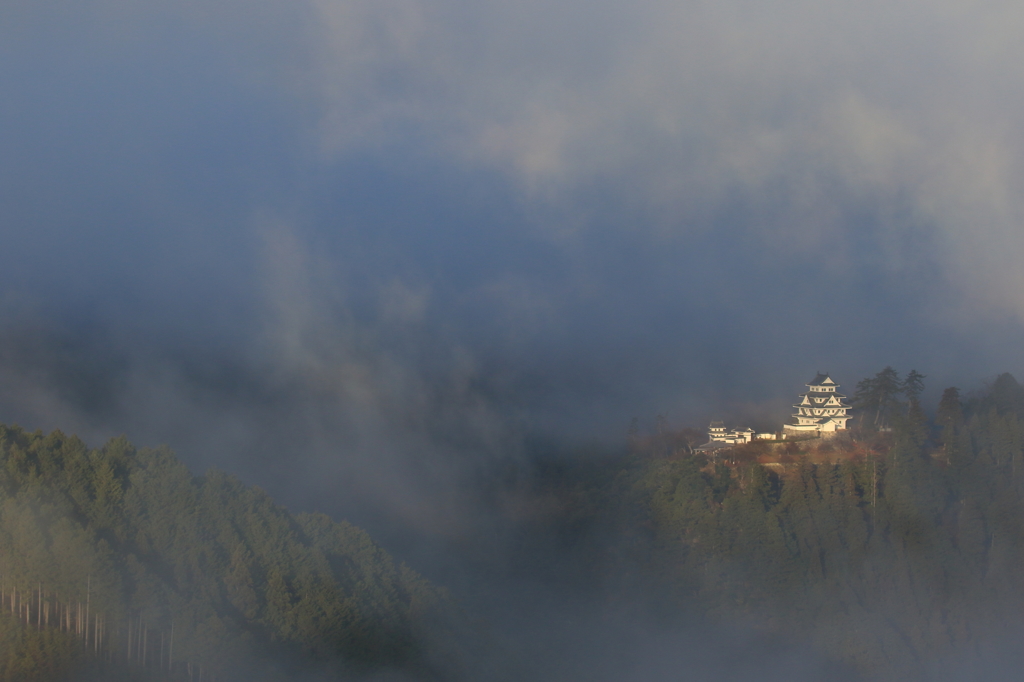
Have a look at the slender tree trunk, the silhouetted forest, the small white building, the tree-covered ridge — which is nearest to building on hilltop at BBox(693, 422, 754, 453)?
the small white building

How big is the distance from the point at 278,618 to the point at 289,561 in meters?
1.08

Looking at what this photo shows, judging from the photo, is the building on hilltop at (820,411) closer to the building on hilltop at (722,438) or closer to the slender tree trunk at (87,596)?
the building on hilltop at (722,438)

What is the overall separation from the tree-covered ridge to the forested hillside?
9674 mm

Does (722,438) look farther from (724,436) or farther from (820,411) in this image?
(820,411)

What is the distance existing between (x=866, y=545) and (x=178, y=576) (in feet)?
54.9

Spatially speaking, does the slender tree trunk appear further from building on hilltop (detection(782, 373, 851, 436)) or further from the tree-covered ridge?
building on hilltop (detection(782, 373, 851, 436))

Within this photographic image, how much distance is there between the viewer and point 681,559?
24.5m

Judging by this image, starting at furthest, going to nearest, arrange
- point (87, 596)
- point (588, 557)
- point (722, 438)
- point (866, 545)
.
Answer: point (722, 438)
point (588, 557)
point (866, 545)
point (87, 596)

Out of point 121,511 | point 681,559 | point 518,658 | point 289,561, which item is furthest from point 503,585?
point 121,511

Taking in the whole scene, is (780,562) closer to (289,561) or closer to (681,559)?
(681,559)

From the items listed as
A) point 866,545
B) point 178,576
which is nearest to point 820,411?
point 866,545

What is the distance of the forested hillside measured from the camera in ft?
71.0

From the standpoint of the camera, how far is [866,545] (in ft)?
75.5

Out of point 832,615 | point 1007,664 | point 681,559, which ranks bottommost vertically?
point 1007,664
